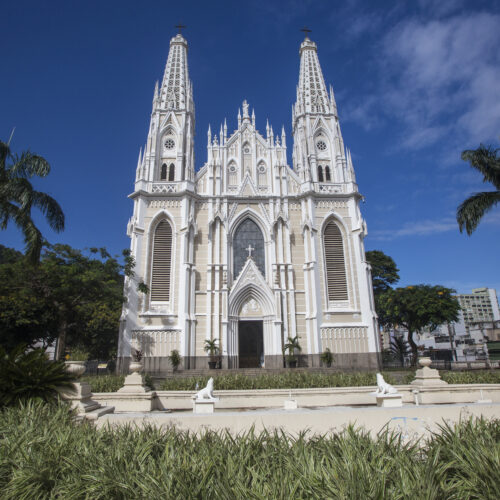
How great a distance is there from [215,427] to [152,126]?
27420mm

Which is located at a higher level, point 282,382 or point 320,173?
point 320,173

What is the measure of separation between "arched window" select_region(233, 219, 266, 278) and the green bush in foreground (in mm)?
22018

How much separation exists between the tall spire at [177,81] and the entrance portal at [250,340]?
1824 centimetres

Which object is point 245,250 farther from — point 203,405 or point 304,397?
point 203,405

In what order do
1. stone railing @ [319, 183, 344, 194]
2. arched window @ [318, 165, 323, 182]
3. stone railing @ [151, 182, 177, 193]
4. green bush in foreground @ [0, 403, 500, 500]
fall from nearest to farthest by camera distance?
green bush in foreground @ [0, 403, 500, 500] → stone railing @ [151, 182, 177, 193] → stone railing @ [319, 183, 344, 194] → arched window @ [318, 165, 323, 182]

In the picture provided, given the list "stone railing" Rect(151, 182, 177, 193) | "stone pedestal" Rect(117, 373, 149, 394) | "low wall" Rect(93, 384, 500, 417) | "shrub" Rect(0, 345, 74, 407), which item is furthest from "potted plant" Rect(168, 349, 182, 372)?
"shrub" Rect(0, 345, 74, 407)

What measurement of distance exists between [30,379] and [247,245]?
2075 centimetres

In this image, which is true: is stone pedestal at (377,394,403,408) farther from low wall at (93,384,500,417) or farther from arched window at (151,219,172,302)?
arched window at (151,219,172,302)

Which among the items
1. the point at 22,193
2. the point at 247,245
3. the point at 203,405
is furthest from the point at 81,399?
the point at 247,245

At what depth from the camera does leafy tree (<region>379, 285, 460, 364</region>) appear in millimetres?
28172

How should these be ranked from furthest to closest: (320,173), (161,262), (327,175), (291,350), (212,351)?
(327,175)
(320,173)
(161,262)
(291,350)
(212,351)

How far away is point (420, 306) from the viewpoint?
28375 millimetres

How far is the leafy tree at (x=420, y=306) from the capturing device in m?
28.2

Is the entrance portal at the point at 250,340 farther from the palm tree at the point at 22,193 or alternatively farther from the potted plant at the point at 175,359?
the palm tree at the point at 22,193
